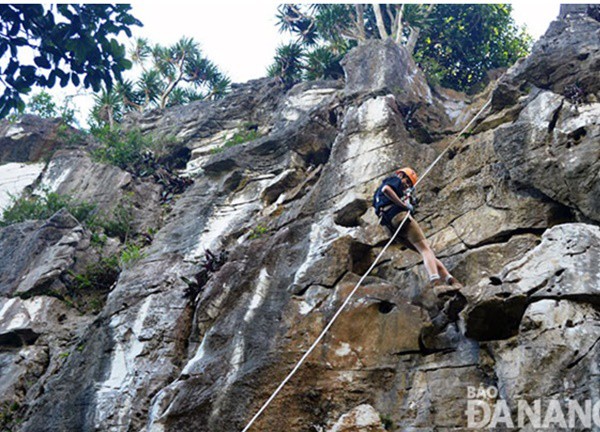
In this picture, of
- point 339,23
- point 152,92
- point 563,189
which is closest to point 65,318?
point 563,189

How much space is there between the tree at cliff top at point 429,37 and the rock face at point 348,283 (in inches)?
170

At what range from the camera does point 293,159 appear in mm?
13227

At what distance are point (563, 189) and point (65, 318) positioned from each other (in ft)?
29.5

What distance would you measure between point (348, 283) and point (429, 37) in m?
13.3

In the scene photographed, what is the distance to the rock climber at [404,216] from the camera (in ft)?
24.3

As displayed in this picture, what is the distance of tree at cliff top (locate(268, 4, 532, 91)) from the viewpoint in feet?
59.1

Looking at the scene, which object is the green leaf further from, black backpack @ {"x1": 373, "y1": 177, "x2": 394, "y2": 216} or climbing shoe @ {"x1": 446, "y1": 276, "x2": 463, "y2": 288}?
climbing shoe @ {"x1": 446, "y1": 276, "x2": 463, "y2": 288}

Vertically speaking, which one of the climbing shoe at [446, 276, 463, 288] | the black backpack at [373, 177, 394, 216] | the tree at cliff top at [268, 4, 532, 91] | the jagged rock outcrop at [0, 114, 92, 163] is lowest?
the climbing shoe at [446, 276, 463, 288]

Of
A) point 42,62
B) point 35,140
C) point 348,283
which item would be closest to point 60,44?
point 42,62

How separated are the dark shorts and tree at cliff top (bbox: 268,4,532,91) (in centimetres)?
1054

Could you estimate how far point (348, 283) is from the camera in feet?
25.9

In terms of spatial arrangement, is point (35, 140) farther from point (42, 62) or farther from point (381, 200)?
point (381, 200)

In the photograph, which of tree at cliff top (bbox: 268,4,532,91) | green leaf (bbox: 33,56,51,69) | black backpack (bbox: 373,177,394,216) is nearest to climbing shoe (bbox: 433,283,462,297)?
black backpack (bbox: 373,177,394,216)

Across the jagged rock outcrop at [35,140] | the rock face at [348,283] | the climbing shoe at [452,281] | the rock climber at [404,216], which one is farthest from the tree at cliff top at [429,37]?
the climbing shoe at [452,281]
